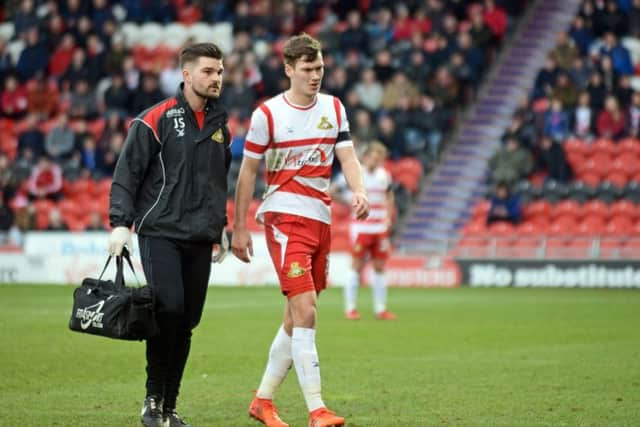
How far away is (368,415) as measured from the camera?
26.7 ft

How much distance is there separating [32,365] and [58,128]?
700 inches

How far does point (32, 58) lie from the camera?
29828mm

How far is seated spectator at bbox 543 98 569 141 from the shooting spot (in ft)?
82.6

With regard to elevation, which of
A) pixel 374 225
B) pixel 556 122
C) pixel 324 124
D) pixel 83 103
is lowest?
pixel 374 225

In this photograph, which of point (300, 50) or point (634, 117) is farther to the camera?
point (634, 117)

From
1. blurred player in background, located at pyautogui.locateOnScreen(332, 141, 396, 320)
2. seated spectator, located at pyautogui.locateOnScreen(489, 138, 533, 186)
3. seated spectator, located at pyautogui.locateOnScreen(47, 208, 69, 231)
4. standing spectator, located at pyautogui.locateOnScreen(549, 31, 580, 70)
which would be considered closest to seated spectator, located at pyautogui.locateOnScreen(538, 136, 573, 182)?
seated spectator, located at pyautogui.locateOnScreen(489, 138, 533, 186)

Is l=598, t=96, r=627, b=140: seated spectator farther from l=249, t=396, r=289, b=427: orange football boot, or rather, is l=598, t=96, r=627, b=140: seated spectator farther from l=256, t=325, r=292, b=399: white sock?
l=249, t=396, r=289, b=427: orange football boot

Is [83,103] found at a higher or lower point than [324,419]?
higher

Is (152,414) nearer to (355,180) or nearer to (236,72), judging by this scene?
(355,180)

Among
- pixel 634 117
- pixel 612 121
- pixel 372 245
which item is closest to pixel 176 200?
pixel 372 245

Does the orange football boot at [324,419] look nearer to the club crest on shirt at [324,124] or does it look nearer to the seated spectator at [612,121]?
the club crest on shirt at [324,124]

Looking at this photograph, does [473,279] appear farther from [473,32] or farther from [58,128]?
[58,128]

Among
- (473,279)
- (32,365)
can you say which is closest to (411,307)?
(473,279)

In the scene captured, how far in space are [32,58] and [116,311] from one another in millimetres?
23921
